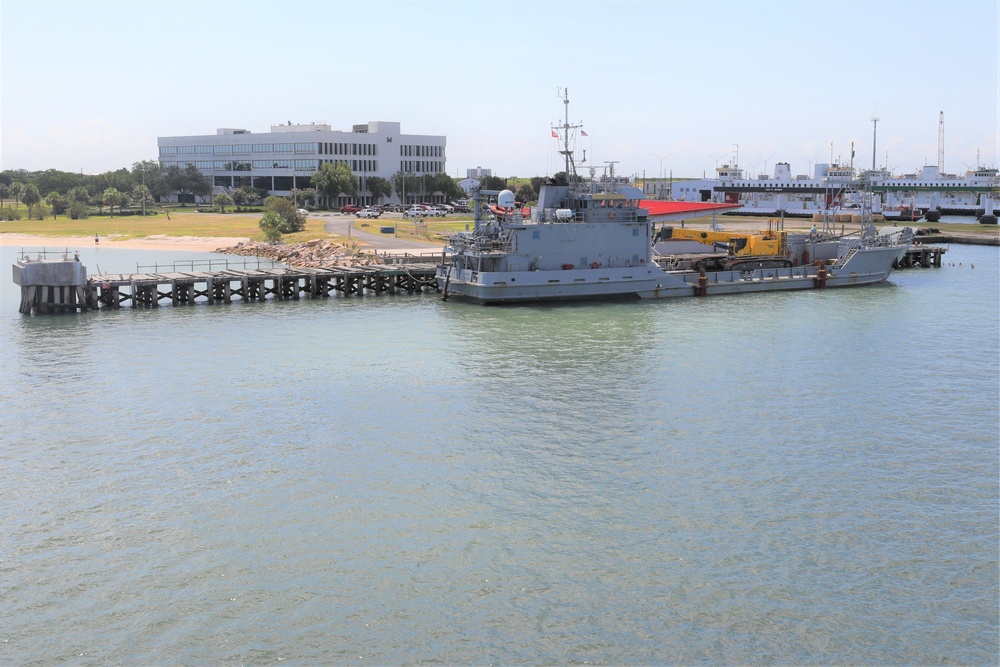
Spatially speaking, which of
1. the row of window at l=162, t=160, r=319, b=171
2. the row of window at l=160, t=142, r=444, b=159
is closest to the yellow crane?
the row of window at l=160, t=142, r=444, b=159

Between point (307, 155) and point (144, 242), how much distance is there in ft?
175

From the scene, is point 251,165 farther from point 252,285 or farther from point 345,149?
point 252,285

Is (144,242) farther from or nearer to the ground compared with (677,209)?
nearer to the ground

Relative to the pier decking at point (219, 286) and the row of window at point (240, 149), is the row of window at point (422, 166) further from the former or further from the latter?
the pier decking at point (219, 286)

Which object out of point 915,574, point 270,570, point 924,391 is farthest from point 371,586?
point 924,391

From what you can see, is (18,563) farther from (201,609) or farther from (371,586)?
(371,586)

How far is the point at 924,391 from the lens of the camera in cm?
3350

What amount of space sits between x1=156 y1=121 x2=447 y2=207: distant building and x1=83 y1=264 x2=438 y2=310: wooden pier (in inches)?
3478

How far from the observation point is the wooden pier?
53594 millimetres

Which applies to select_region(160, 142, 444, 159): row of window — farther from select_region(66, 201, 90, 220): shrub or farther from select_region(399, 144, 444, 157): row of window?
select_region(66, 201, 90, 220): shrub

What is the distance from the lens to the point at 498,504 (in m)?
22.6

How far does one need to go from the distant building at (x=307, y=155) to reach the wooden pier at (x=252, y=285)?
290ft

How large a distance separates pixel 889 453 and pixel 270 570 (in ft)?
56.6

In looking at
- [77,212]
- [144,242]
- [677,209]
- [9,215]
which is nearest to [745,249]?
[677,209]
